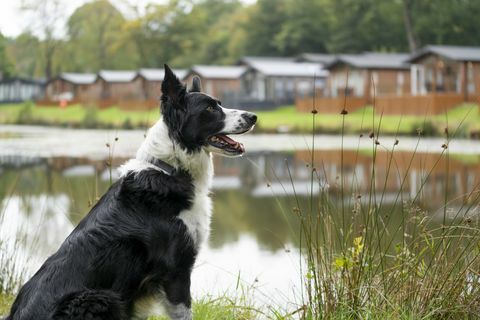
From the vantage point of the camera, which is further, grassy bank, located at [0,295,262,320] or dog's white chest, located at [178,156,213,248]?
grassy bank, located at [0,295,262,320]

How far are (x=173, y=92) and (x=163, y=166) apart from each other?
0.46 meters

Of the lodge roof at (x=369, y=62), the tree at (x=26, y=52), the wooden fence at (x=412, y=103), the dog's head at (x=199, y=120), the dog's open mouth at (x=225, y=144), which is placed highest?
the tree at (x=26, y=52)

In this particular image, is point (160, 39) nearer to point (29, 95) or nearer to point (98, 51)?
point (98, 51)

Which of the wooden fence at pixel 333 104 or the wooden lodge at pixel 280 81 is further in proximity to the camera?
the wooden lodge at pixel 280 81

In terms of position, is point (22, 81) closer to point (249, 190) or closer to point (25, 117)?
point (25, 117)

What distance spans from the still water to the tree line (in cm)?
3829

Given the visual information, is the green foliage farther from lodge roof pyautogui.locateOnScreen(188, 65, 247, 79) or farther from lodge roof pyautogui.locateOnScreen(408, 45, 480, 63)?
lodge roof pyautogui.locateOnScreen(188, 65, 247, 79)

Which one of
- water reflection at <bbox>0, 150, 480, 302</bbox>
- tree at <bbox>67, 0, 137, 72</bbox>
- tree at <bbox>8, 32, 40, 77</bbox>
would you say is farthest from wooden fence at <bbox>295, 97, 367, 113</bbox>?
tree at <bbox>67, 0, 137, 72</bbox>

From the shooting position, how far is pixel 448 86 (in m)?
45.4

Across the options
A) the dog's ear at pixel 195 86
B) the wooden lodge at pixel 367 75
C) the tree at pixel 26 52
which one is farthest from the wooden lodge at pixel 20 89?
the dog's ear at pixel 195 86

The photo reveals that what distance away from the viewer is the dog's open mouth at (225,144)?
441 centimetres

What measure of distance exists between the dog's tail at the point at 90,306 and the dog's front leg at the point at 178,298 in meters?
0.37

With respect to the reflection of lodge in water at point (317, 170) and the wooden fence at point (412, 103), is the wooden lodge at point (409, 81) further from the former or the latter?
the reflection of lodge in water at point (317, 170)

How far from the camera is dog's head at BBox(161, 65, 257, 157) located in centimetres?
422
